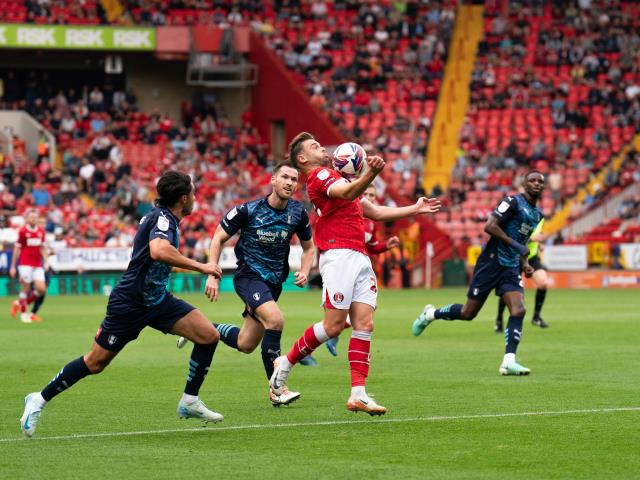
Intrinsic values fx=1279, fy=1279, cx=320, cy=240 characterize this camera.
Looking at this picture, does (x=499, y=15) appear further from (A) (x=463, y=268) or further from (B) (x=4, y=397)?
(B) (x=4, y=397)

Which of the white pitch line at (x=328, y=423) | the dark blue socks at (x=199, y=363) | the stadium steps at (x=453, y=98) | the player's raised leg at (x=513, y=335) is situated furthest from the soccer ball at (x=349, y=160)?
the stadium steps at (x=453, y=98)

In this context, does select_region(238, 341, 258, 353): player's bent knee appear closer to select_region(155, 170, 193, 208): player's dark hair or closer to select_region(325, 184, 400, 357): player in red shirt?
select_region(155, 170, 193, 208): player's dark hair

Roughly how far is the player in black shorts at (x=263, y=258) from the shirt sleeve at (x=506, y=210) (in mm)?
3692

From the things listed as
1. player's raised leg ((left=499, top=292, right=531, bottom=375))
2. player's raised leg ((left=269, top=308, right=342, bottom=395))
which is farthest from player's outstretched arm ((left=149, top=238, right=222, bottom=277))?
player's raised leg ((left=499, top=292, right=531, bottom=375))

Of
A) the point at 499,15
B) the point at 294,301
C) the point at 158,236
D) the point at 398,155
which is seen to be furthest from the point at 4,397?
the point at 499,15

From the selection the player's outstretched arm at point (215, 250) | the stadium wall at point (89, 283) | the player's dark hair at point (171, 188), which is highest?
the player's dark hair at point (171, 188)

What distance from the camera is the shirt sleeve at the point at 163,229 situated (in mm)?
9852

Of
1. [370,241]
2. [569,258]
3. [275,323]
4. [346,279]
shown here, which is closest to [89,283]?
[569,258]

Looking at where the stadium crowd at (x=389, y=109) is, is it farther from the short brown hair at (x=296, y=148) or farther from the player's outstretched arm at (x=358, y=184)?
the player's outstretched arm at (x=358, y=184)

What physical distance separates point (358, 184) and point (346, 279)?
41.5 inches

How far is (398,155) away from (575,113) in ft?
22.4

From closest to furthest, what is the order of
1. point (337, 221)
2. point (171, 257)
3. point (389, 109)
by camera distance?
point (171, 257)
point (337, 221)
point (389, 109)

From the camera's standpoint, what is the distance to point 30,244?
2564cm

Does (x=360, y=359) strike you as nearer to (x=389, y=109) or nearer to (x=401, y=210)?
(x=401, y=210)
